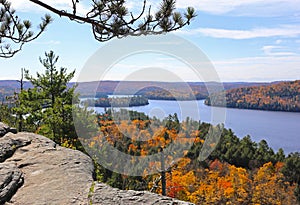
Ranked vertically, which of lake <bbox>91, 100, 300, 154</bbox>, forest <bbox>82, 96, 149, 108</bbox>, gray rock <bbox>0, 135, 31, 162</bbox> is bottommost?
lake <bbox>91, 100, 300, 154</bbox>

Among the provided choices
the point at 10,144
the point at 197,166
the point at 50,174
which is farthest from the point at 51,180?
the point at 197,166

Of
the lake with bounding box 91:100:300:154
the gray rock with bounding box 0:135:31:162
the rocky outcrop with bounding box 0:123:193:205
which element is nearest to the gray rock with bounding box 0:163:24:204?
the rocky outcrop with bounding box 0:123:193:205

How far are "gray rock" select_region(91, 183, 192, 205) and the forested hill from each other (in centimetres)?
8242

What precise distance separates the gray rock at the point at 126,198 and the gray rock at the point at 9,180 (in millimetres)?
789

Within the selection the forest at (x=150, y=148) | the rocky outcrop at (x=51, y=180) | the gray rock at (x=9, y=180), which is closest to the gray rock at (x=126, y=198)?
the rocky outcrop at (x=51, y=180)

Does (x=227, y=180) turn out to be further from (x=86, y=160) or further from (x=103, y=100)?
(x=86, y=160)

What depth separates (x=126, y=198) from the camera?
2795 millimetres

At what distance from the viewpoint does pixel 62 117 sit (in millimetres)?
12852

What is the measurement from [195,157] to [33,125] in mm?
24662

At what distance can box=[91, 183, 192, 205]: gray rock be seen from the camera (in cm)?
273

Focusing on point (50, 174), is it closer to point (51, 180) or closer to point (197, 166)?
point (51, 180)

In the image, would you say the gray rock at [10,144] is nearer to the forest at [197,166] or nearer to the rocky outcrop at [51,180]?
the rocky outcrop at [51,180]

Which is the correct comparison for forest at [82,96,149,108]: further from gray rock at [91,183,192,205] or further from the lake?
the lake

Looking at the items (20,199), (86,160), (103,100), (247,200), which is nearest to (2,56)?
(86,160)
